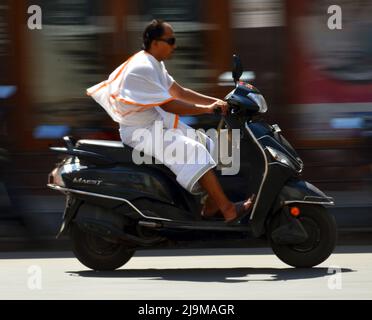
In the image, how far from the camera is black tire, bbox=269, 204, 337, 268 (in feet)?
25.2

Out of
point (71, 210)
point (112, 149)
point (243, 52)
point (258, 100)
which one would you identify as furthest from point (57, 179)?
point (243, 52)

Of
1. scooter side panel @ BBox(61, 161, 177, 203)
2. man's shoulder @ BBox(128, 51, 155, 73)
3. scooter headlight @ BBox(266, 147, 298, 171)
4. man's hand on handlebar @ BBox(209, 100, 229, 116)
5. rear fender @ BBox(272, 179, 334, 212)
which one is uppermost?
man's shoulder @ BBox(128, 51, 155, 73)

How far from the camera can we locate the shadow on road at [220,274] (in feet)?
24.5

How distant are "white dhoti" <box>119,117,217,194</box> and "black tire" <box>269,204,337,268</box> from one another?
60cm

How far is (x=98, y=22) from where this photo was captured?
11.9 metres

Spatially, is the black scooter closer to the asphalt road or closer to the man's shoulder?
the asphalt road

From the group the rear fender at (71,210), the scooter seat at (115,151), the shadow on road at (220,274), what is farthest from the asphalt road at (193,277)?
the scooter seat at (115,151)

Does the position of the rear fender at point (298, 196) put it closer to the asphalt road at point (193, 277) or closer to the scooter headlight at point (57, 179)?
the asphalt road at point (193, 277)

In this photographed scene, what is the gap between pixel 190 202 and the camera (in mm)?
7891

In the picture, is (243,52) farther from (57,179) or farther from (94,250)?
(94,250)

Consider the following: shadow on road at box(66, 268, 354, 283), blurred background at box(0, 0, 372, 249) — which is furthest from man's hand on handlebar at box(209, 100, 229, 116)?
blurred background at box(0, 0, 372, 249)

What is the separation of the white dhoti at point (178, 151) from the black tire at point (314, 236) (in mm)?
603

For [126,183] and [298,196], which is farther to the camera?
[126,183]

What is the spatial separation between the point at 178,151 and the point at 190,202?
1.32ft
